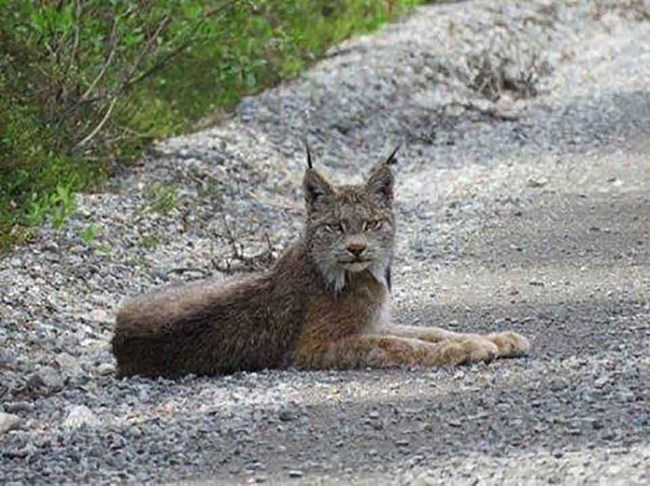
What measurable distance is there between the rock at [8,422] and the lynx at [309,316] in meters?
0.96

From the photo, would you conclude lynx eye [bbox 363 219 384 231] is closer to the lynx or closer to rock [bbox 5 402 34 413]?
the lynx

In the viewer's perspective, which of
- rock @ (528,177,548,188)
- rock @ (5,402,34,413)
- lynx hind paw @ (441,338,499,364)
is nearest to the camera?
rock @ (5,402,34,413)

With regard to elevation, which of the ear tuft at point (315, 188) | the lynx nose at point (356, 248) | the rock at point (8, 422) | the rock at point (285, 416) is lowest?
the rock at point (8, 422)

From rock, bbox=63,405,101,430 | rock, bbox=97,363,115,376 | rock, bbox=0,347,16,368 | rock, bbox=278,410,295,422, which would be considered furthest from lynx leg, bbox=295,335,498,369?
rock, bbox=0,347,16,368

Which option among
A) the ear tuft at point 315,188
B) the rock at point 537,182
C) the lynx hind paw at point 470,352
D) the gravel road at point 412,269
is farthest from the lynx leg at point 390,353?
the rock at point 537,182

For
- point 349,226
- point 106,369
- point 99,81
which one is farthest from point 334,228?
point 99,81

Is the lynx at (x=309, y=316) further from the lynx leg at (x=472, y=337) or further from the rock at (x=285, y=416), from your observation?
the rock at (x=285, y=416)

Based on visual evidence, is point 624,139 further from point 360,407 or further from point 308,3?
point 360,407

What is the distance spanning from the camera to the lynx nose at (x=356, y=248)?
9.59 meters

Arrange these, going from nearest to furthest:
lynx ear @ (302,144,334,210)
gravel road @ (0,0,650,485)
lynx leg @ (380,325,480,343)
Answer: gravel road @ (0,0,650,485) < lynx leg @ (380,325,480,343) < lynx ear @ (302,144,334,210)

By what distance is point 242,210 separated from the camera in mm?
14000

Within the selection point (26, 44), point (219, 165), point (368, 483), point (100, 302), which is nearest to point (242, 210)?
point (219, 165)

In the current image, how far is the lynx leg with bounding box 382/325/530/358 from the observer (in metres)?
9.18

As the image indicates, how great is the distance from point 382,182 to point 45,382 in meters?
2.00
